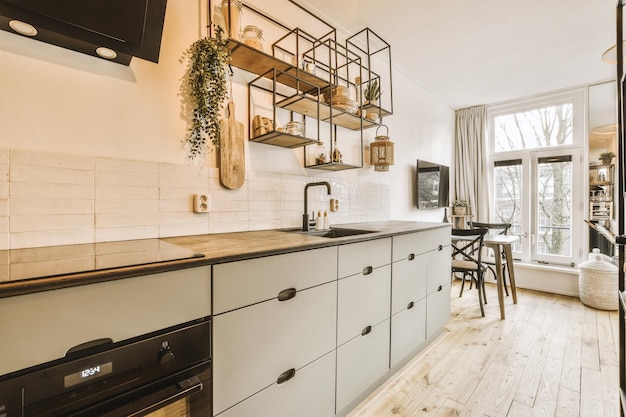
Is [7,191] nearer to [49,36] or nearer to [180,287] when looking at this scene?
[49,36]

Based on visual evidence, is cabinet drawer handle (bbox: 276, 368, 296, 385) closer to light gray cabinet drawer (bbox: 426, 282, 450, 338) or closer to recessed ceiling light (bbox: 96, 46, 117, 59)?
light gray cabinet drawer (bbox: 426, 282, 450, 338)

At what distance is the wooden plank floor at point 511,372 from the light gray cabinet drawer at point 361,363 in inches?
5.0

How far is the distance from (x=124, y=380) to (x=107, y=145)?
102 cm

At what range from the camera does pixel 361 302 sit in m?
1.64

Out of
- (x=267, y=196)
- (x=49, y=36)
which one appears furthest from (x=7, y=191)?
(x=267, y=196)

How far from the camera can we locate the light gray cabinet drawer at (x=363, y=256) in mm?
1521

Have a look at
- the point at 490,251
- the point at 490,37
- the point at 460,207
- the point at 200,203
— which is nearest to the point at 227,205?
the point at 200,203

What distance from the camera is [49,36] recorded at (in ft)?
3.79

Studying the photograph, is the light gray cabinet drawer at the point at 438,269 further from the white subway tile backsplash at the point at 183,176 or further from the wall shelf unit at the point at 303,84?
the white subway tile backsplash at the point at 183,176

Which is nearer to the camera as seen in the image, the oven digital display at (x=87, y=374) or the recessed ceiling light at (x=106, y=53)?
the oven digital display at (x=87, y=374)

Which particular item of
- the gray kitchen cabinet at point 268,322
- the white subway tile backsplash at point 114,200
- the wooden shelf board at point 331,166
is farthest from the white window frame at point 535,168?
the gray kitchen cabinet at point 268,322

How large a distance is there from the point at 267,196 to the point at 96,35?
3.75 ft

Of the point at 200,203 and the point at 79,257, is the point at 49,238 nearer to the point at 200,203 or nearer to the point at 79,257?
the point at 79,257

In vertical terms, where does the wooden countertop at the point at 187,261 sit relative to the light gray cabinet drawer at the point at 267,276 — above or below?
above
